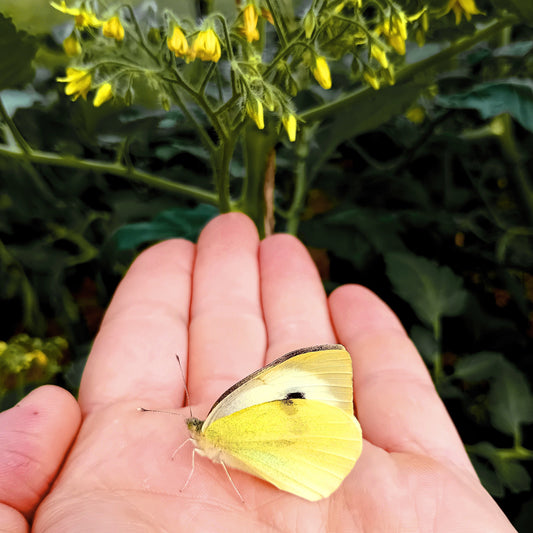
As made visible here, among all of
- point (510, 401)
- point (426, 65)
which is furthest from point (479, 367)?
point (426, 65)

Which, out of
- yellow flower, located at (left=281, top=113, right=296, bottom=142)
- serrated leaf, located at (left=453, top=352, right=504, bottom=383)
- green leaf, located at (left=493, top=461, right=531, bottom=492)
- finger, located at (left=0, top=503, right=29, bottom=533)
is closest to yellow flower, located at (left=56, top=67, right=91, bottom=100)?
yellow flower, located at (left=281, top=113, right=296, bottom=142)

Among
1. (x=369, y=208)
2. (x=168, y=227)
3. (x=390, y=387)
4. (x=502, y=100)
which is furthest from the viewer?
(x=369, y=208)

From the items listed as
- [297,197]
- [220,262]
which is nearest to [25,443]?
[220,262]

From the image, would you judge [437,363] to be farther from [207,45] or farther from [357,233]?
[207,45]

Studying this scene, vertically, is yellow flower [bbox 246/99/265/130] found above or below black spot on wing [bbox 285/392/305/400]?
above

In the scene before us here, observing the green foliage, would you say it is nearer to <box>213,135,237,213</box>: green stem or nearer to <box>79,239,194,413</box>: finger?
<box>79,239,194,413</box>: finger

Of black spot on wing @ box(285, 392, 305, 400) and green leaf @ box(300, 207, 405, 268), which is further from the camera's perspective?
green leaf @ box(300, 207, 405, 268)

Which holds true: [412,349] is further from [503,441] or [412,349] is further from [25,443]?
[25,443]
